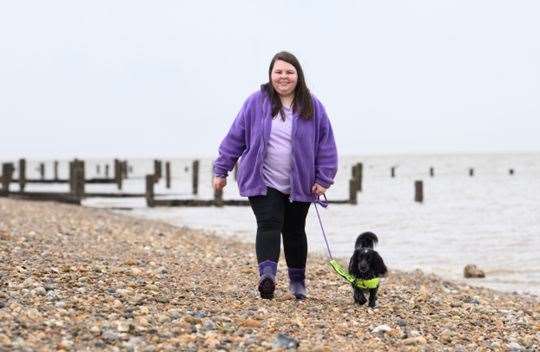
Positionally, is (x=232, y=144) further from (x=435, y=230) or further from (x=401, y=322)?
(x=435, y=230)

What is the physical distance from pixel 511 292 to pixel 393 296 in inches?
137

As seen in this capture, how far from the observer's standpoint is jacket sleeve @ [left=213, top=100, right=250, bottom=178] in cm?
507

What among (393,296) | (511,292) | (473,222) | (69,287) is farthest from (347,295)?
(473,222)

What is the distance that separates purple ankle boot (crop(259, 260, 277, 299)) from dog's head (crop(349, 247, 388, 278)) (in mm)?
574

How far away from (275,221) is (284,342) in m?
1.21

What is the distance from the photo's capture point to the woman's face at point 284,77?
16.3 feet

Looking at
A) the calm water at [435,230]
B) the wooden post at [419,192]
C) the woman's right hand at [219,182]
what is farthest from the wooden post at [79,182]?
the woman's right hand at [219,182]

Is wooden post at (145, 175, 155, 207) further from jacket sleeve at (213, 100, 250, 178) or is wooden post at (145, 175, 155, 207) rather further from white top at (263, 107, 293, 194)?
white top at (263, 107, 293, 194)

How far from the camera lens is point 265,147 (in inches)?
195

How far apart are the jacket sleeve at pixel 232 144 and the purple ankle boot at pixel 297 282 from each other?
0.93 m

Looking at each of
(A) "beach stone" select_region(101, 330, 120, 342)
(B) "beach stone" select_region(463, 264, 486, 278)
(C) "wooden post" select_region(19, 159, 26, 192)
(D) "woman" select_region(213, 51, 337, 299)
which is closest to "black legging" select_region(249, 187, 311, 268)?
(D) "woman" select_region(213, 51, 337, 299)

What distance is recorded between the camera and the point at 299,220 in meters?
5.18

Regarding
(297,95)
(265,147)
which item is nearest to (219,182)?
(265,147)

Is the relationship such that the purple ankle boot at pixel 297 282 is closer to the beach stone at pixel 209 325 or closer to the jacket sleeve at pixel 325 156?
the jacket sleeve at pixel 325 156
